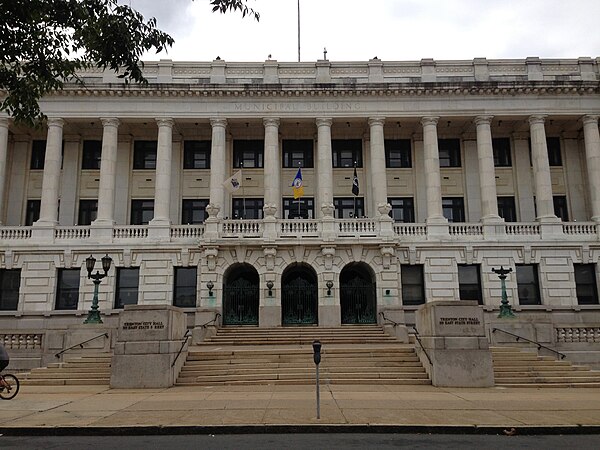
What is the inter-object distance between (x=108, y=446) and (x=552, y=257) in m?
31.8

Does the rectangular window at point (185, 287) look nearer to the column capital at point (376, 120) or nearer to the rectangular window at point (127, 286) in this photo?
the rectangular window at point (127, 286)

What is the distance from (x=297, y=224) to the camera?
34719 mm

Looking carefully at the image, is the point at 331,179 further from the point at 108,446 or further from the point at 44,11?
the point at 108,446

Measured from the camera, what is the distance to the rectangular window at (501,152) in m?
39.4

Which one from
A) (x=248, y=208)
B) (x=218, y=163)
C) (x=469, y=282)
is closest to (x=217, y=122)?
(x=218, y=163)

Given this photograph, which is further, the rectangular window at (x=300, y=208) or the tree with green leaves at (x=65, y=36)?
the rectangular window at (x=300, y=208)

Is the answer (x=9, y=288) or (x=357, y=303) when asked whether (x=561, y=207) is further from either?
(x=9, y=288)

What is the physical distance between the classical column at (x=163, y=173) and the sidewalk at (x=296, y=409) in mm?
18609

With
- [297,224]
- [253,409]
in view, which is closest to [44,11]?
[253,409]

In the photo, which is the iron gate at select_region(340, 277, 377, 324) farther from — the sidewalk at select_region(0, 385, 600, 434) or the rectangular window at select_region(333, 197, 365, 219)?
the sidewalk at select_region(0, 385, 600, 434)

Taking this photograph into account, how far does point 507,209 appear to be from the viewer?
38.8 meters

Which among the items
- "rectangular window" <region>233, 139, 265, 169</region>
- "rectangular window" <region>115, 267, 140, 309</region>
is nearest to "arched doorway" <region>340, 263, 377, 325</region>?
"rectangular window" <region>233, 139, 265, 169</region>

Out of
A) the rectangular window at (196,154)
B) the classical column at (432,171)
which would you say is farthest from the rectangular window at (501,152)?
the rectangular window at (196,154)

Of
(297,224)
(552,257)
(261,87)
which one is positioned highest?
(261,87)
